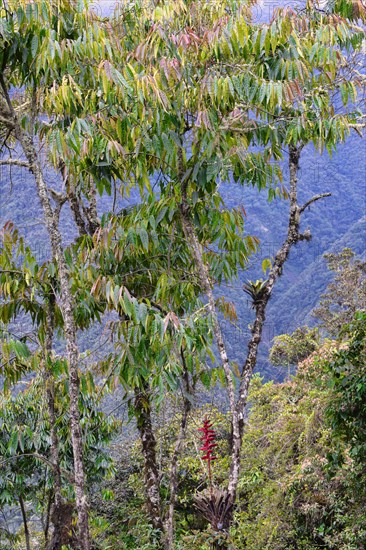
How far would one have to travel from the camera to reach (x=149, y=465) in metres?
4.52

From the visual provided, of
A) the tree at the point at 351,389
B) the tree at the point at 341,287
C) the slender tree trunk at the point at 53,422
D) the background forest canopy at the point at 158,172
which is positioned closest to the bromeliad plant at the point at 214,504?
the background forest canopy at the point at 158,172

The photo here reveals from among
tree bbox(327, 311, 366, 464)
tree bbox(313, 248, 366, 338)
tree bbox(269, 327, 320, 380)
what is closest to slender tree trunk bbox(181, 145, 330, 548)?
tree bbox(327, 311, 366, 464)

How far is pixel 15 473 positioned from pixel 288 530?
10.1ft

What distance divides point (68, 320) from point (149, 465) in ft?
5.04

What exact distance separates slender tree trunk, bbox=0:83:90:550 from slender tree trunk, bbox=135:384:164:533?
105 cm

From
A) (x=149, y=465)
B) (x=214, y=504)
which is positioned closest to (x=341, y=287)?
(x=149, y=465)

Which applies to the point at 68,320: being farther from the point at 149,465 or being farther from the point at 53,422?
the point at 149,465

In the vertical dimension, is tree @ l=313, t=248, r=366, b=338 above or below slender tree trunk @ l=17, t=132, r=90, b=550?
below

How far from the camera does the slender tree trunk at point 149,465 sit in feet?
14.6

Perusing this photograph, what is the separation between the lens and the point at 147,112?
330 cm

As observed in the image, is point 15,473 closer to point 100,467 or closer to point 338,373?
point 100,467

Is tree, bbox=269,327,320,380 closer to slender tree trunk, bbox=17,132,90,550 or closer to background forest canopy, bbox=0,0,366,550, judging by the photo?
background forest canopy, bbox=0,0,366,550

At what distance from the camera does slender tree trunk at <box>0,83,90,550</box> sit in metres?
3.29

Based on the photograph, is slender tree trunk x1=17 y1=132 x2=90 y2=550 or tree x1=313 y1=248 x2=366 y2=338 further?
tree x1=313 y1=248 x2=366 y2=338
